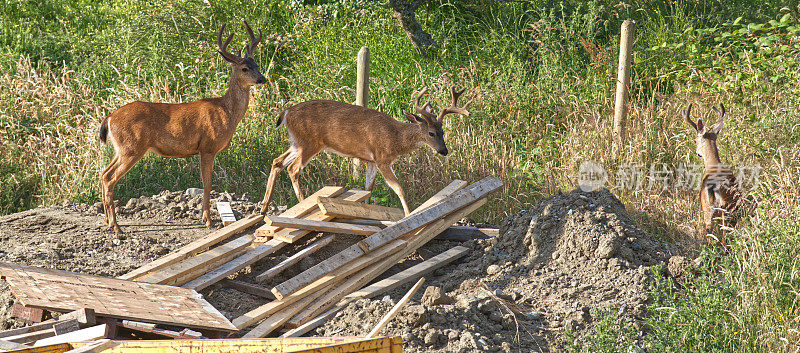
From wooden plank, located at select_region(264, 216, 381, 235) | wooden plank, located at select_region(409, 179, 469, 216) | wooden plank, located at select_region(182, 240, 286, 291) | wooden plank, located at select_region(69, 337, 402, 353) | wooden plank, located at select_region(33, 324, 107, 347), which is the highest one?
wooden plank, located at select_region(409, 179, 469, 216)

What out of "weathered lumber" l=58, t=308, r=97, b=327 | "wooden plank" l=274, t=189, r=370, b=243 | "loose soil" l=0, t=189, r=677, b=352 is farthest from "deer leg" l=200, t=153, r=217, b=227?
"weathered lumber" l=58, t=308, r=97, b=327

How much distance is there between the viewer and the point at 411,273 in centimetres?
751

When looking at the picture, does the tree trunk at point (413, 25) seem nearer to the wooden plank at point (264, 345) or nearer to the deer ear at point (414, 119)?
the deer ear at point (414, 119)

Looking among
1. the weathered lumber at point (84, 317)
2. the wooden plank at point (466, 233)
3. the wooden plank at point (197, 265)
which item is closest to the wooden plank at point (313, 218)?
the wooden plank at point (197, 265)

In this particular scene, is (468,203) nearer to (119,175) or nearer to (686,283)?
(686,283)

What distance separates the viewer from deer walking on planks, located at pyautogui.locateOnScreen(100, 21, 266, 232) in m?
8.40

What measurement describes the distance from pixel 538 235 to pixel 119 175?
413cm

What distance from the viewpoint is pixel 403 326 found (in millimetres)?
5895

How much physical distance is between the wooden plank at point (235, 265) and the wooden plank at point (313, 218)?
9cm

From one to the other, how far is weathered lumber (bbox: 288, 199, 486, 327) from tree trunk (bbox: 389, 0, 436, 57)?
14.4ft

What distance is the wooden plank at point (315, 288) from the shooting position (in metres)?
6.56

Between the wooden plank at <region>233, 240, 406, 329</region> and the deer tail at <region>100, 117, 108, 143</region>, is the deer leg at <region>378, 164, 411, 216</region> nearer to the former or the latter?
the wooden plank at <region>233, 240, 406, 329</region>

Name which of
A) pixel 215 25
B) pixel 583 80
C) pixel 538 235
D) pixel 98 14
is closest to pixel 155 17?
pixel 215 25

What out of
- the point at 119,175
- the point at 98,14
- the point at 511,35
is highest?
the point at 98,14
